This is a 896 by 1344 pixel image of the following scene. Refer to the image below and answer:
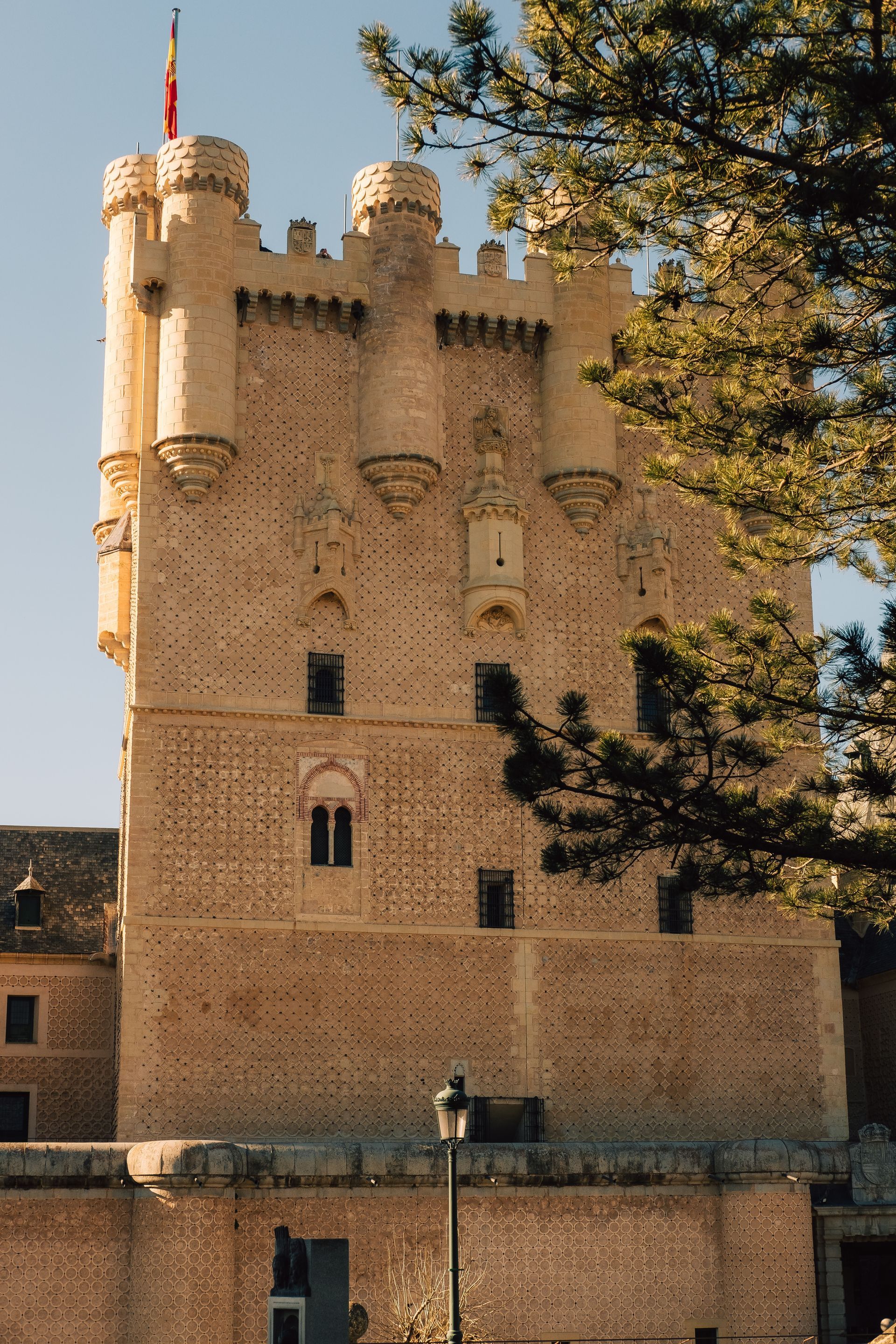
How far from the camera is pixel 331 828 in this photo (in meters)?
29.6

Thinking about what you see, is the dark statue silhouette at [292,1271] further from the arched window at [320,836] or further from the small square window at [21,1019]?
the small square window at [21,1019]

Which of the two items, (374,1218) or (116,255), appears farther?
(116,255)

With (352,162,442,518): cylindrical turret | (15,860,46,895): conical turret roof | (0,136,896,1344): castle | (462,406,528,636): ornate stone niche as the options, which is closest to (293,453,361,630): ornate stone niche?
(0,136,896,1344): castle

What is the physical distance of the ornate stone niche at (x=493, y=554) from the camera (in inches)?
1213

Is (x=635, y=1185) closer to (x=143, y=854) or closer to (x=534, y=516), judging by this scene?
(x=143, y=854)

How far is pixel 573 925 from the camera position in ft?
98.9

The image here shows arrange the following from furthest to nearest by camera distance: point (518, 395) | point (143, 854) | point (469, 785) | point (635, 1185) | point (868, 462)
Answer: point (518, 395) < point (469, 785) < point (143, 854) < point (635, 1185) < point (868, 462)

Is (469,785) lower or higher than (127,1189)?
higher

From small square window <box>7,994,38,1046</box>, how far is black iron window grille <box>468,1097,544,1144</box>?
8.31 metres

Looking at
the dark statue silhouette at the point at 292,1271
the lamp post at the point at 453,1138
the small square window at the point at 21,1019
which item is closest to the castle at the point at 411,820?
the small square window at the point at 21,1019

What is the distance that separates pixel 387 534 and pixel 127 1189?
38.4 feet

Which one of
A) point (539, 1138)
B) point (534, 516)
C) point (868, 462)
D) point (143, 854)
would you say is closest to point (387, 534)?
point (534, 516)

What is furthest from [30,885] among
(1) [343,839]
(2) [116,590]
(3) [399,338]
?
(3) [399,338]

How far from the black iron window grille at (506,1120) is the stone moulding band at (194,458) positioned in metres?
10.7
